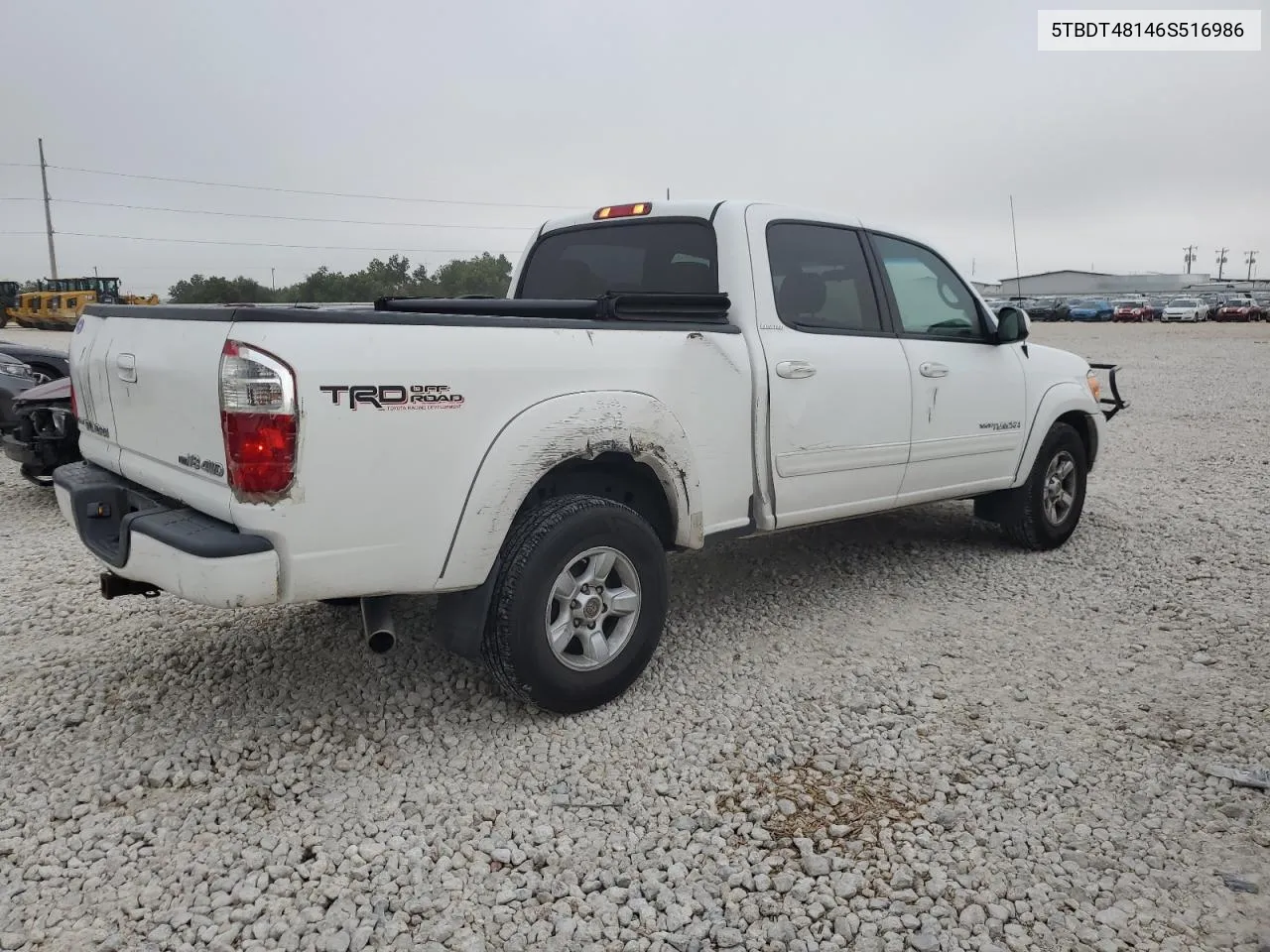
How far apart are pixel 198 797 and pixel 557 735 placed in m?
1.20

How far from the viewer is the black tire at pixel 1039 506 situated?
5.74 m

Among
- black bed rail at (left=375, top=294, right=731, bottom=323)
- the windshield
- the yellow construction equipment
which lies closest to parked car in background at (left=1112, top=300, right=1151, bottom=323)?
the yellow construction equipment

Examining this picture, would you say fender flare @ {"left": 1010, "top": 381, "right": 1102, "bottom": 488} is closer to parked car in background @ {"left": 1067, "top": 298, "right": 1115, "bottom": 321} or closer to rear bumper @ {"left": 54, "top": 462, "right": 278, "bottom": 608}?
rear bumper @ {"left": 54, "top": 462, "right": 278, "bottom": 608}

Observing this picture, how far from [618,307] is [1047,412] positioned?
3.19 meters

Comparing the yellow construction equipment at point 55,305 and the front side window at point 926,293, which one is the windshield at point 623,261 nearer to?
the front side window at point 926,293

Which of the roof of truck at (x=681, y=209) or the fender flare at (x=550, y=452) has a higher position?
the roof of truck at (x=681, y=209)

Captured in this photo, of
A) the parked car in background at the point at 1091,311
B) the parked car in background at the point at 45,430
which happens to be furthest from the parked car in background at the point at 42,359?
the parked car in background at the point at 1091,311

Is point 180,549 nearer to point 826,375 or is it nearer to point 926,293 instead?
point 826,375

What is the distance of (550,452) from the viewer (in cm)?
331

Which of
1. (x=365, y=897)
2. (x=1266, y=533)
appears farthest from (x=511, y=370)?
(x=1266, y=533)

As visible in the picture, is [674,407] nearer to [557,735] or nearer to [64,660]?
[557,735]

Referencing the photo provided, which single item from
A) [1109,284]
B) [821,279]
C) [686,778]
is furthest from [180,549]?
[1109,284]

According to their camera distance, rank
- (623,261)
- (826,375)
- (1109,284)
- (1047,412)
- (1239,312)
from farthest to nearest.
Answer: (1109,284) → (1239,312) → (1047,412) → (623,261) → (826,375)

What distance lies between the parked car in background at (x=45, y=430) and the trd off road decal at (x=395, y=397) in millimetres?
4446
